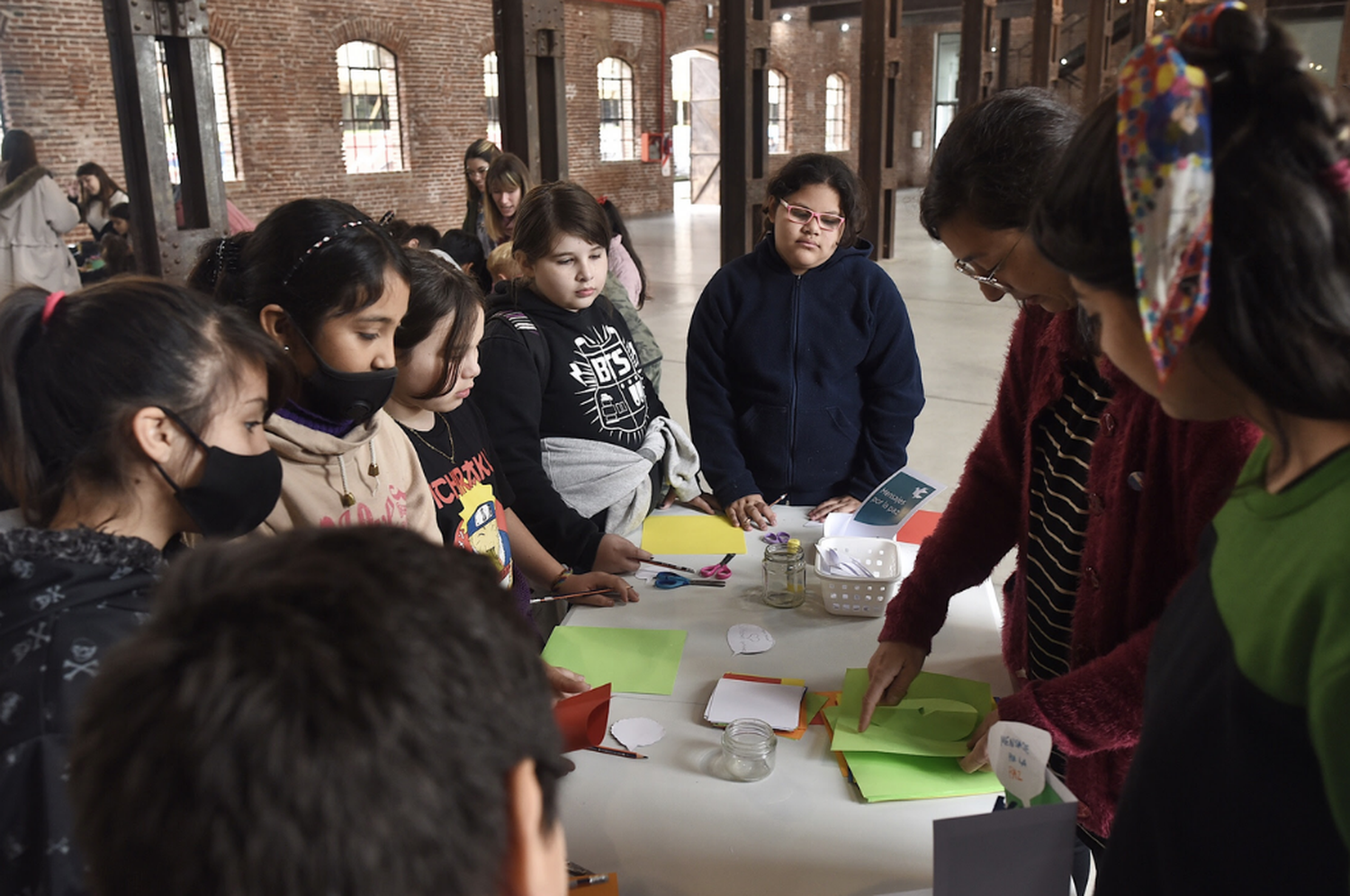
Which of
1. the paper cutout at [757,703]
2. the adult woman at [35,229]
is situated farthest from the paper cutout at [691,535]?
the adult woman at [35,229]

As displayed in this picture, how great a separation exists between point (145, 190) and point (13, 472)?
11.3ft

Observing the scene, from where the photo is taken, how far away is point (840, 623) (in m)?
1.75

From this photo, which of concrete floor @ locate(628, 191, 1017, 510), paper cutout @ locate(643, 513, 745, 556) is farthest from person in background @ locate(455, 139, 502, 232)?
paper cutout @ locate(643, 513, 745, 556)

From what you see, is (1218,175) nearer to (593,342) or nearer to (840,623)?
(840,623)

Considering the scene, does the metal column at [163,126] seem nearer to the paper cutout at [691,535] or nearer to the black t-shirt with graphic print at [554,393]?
the black t-shirt with graphic print at [554,393]

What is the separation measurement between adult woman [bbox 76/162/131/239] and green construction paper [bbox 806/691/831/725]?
25.5 ft

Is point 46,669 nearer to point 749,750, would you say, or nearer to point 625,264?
point 749,750

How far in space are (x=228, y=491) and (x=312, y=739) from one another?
0.75 m

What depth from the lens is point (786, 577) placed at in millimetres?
1838

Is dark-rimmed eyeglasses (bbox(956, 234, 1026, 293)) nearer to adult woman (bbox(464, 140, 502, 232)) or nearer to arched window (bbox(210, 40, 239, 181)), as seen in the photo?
adult woman (bbox(464, 140, 502, 232))

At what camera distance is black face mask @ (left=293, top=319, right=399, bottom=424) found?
1.47 metres

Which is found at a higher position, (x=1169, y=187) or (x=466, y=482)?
(x=1169, y=187)

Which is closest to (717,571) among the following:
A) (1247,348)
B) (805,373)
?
(805,373)

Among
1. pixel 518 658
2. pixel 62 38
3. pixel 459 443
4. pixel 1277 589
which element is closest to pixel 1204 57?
pixel 1277 589
